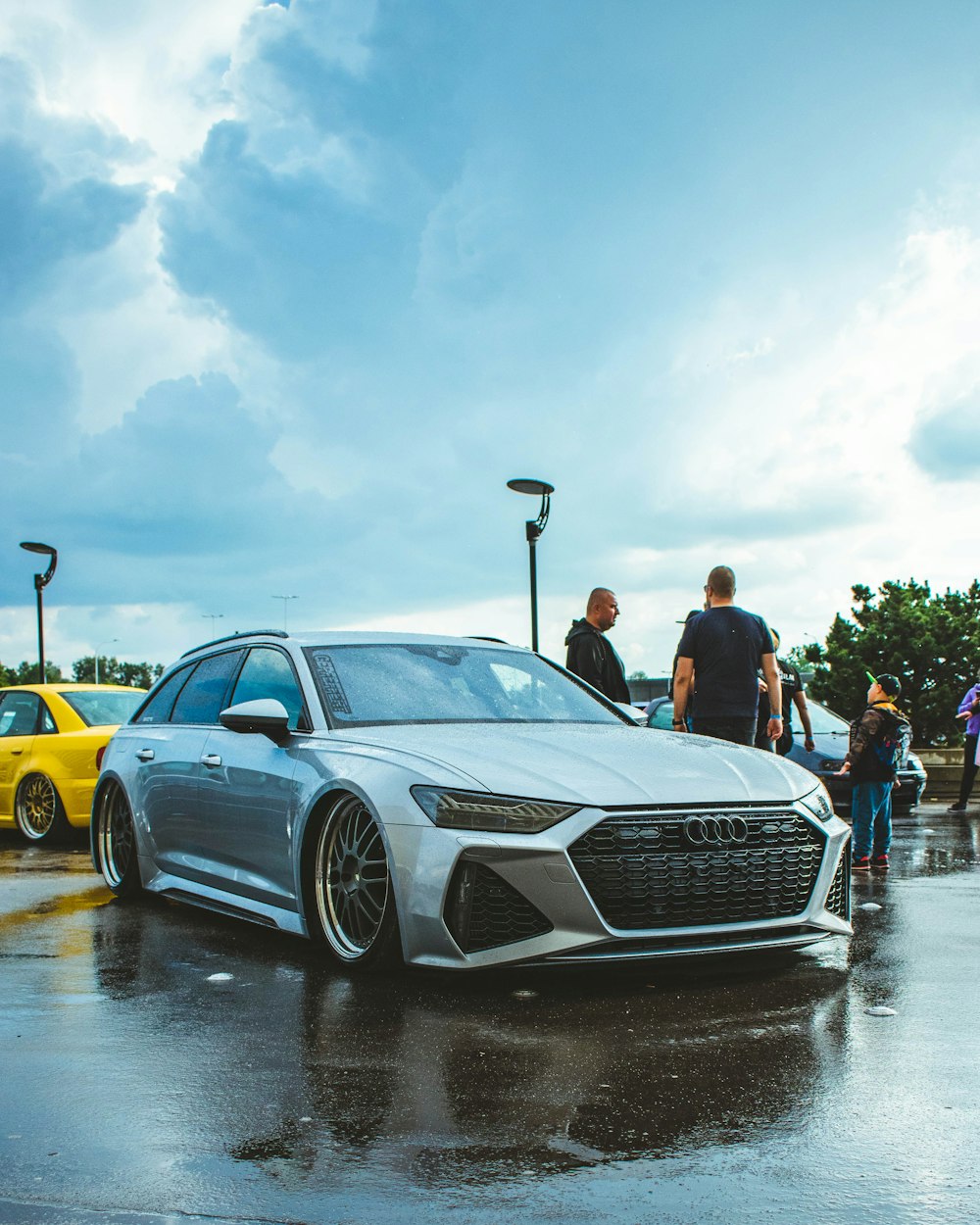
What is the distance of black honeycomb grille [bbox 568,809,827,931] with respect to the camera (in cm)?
457

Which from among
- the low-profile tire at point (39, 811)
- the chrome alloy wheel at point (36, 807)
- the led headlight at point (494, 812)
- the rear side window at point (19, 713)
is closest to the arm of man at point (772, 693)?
the led headlight at point (494, 812)

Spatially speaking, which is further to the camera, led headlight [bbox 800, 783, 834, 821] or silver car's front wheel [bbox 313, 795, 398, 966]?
led headlight [bbox 800, 783, 834, 821]

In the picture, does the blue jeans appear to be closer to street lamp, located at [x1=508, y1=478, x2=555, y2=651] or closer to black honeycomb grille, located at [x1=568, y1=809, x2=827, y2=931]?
black honeycomb grille, located at [x1=568, y1=809, x2=827, y2=931]

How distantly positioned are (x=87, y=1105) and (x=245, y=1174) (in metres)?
0.73

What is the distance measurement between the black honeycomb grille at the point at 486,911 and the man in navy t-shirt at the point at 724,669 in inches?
152

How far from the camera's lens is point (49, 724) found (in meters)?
11.7

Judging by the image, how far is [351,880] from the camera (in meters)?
5.17

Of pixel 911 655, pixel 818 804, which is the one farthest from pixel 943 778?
pixel 911 655

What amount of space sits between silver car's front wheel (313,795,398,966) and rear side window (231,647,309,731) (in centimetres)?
66

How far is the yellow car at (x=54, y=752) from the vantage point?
11234 mm

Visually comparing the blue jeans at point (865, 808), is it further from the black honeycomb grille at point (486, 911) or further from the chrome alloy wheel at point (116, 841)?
the black honeycomb grille at point (486, 911)

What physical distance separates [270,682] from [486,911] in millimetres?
2139

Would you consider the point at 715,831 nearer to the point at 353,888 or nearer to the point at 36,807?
the point at 353,888

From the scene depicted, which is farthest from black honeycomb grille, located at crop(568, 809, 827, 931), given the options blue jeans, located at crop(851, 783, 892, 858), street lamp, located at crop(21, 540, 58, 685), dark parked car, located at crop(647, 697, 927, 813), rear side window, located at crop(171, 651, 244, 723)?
street lamp, located at crop(21, 540, 58, 685)
